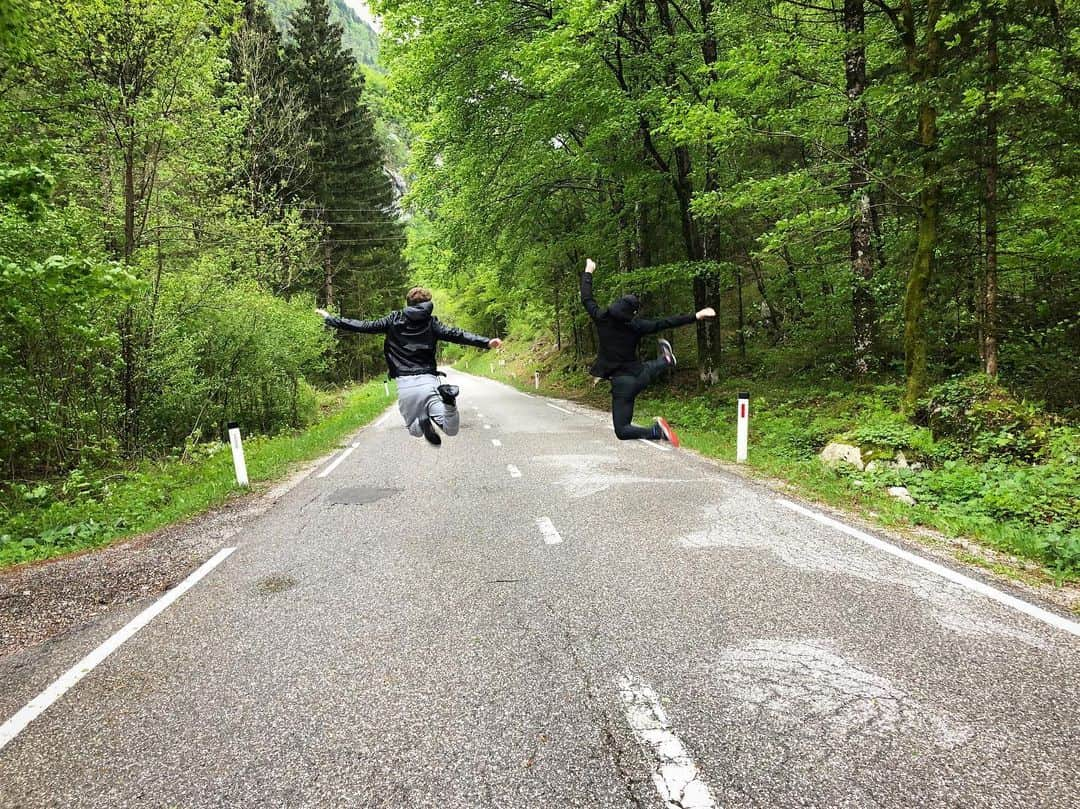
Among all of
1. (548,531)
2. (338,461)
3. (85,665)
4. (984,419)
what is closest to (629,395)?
(548,531)

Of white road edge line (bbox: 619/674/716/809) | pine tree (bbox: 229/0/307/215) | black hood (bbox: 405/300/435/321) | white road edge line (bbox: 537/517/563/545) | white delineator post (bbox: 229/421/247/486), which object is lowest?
white road edge line (bbox: 537/517/563/545)

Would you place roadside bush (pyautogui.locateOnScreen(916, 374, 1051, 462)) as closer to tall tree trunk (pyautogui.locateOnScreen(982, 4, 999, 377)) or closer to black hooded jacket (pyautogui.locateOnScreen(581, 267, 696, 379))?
tall tree trunk (pyautogui.locateOnScreen(982, 4, 999, 377))

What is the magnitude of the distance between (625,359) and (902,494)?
4.05m

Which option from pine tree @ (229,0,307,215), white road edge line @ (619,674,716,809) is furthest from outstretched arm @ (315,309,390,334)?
pine tree @ (229,0,307,215)

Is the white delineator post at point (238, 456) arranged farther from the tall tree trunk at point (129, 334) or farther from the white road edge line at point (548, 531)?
the white road edge line at point (548, 531)

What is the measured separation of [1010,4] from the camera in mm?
7406

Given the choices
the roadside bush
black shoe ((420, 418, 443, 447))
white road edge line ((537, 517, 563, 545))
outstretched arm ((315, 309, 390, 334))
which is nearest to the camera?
white road edge line ((537, 517, 563, 545))

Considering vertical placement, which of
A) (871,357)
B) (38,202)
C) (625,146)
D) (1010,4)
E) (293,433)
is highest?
(625,146)

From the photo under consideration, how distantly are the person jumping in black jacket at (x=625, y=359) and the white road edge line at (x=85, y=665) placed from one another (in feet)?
15.1

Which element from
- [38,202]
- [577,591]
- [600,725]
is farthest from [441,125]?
[600,725]

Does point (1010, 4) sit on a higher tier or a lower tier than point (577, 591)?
higher

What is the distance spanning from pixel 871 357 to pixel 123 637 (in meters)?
13.0

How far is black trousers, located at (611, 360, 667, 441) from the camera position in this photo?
263 inches

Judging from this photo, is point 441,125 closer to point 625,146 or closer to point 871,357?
point 625,146
